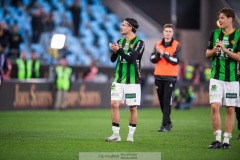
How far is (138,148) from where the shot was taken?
12141mm

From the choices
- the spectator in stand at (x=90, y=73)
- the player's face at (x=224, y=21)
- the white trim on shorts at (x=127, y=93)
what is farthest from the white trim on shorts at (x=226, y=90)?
the spectator in stand at (x=90, y=73)

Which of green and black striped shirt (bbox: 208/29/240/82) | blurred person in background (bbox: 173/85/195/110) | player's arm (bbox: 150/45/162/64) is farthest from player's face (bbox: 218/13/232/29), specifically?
blurred person in background (bbox: 173/85/195/110)

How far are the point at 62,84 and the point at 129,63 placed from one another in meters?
14.2

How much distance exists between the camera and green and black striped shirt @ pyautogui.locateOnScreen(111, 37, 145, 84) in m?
13.4

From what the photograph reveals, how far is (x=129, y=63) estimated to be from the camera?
44.3ft

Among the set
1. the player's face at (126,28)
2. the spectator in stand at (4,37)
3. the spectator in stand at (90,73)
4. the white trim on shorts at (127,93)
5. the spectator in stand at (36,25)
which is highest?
the spectator in stand at (36,25)

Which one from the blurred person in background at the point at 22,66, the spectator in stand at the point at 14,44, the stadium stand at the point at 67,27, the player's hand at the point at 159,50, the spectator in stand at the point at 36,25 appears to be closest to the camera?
the player's hand at the point at 159,50

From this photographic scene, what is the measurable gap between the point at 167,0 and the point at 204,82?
304 inches

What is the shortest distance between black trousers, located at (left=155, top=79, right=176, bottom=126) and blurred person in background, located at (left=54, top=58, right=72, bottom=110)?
425 inches

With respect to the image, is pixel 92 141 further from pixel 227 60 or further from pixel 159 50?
pixel 159 50

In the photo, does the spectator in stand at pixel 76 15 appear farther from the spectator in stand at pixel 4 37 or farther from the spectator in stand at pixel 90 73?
the spectator in stand at pixel 4 37

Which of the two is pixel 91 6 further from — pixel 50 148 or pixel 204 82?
pixel 50 148

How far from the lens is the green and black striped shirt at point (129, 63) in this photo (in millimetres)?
13398

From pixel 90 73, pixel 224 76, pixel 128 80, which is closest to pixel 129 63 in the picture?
pixel 128 80
